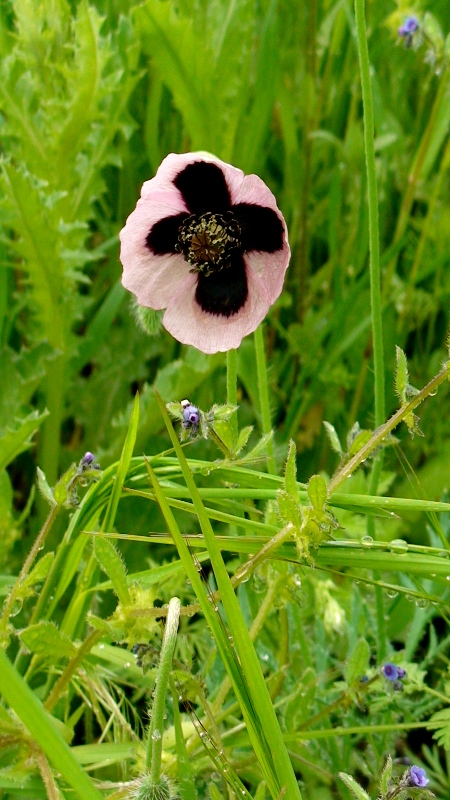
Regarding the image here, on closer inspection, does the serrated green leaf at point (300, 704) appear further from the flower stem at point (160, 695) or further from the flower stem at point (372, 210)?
the flower stem at point (160, 695)

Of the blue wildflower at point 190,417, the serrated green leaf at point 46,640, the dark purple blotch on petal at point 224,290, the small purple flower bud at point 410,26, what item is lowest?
the serrated green leaf at point 46,640

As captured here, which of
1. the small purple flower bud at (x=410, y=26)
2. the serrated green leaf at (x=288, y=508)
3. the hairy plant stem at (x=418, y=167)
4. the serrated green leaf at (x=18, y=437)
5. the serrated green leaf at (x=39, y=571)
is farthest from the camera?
the hairy plant stem at (x=418, y=167)

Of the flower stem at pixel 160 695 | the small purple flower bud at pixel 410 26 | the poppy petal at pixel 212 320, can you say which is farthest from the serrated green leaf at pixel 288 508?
the small purple flower bud at pixel 410 26

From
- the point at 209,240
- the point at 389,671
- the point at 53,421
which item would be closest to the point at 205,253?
the point at 209,240

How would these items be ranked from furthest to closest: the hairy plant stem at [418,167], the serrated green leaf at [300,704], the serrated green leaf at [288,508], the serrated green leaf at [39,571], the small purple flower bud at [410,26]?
the hairy plant stem at [418,167] < the small purple flower bud at [410,26] < the serrated green leaf at [300,704] < the serrated green leaf at [39,571] < the serrated green leaf at [288,508]

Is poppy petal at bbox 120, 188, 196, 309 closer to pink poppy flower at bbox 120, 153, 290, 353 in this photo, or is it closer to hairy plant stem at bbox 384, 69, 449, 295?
pink poppy flower at bbox 120, 153, 290, 353

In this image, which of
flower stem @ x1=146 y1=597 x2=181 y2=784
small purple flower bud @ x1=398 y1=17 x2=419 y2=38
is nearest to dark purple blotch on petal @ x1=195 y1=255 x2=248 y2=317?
flower stem @ x1=146 y1=597 x2=181 y2=784

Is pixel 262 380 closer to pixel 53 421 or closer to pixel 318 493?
pixel 318 493

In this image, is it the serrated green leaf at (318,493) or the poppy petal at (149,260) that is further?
the poppy petal at (149,260)
